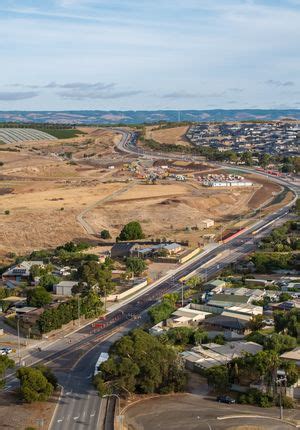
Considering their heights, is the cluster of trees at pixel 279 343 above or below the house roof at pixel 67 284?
above

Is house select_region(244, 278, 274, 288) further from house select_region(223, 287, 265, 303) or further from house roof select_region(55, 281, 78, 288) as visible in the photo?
house roof select_region(55, 281, 78, 288)

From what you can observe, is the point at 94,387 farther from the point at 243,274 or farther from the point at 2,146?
the point at 2,146

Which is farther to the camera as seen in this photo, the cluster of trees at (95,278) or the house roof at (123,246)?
the house roof at (123,246)

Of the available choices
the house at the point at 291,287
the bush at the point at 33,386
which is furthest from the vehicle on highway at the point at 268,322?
the bush at the point at 33,386

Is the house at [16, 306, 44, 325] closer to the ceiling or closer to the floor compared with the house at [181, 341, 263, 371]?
closer to the floor

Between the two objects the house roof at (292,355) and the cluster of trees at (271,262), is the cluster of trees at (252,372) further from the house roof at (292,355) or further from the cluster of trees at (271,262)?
the cluster of trees at (271,262)

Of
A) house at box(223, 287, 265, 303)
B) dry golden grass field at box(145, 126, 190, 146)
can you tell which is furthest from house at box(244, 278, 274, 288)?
dry golden grass field at box(145, 126, 190, 146)
